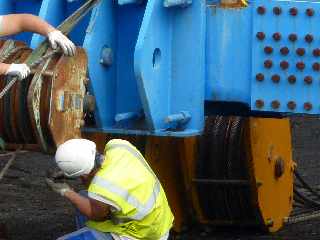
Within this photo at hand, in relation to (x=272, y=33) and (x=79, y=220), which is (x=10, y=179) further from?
(x=272, y=33)

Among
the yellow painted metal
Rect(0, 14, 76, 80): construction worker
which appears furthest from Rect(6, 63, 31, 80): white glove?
the yellow painted metal

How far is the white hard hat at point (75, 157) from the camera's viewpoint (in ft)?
16.3

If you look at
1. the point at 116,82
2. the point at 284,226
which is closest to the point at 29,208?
the point at 284,226

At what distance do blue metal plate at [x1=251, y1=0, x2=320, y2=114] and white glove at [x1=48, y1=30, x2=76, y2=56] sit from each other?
3.20 ft

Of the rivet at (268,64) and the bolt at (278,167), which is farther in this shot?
the bolt at (278,167)

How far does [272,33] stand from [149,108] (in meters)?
0.77

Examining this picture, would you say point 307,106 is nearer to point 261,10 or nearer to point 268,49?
point 268,49

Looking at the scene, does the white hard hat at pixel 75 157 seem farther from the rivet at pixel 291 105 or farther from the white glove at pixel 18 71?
the rivet at pixel 291 105

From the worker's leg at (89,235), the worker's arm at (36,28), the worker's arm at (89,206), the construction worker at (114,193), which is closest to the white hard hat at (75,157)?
the construction worker at (114,193)

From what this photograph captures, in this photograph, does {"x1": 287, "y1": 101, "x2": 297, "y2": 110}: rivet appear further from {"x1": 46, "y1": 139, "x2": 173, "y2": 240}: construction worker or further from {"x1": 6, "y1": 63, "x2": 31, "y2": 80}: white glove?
{"x1": 6, "y1": 63, "x2": 31, "y2": 80}: white glove

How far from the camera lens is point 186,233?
25.1ft

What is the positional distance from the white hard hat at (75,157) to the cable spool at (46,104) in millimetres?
54

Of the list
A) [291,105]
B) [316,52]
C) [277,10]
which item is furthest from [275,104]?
[277,10]

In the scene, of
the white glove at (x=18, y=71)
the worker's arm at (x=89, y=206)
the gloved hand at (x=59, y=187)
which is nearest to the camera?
the white glove at (x=18, y=71)
